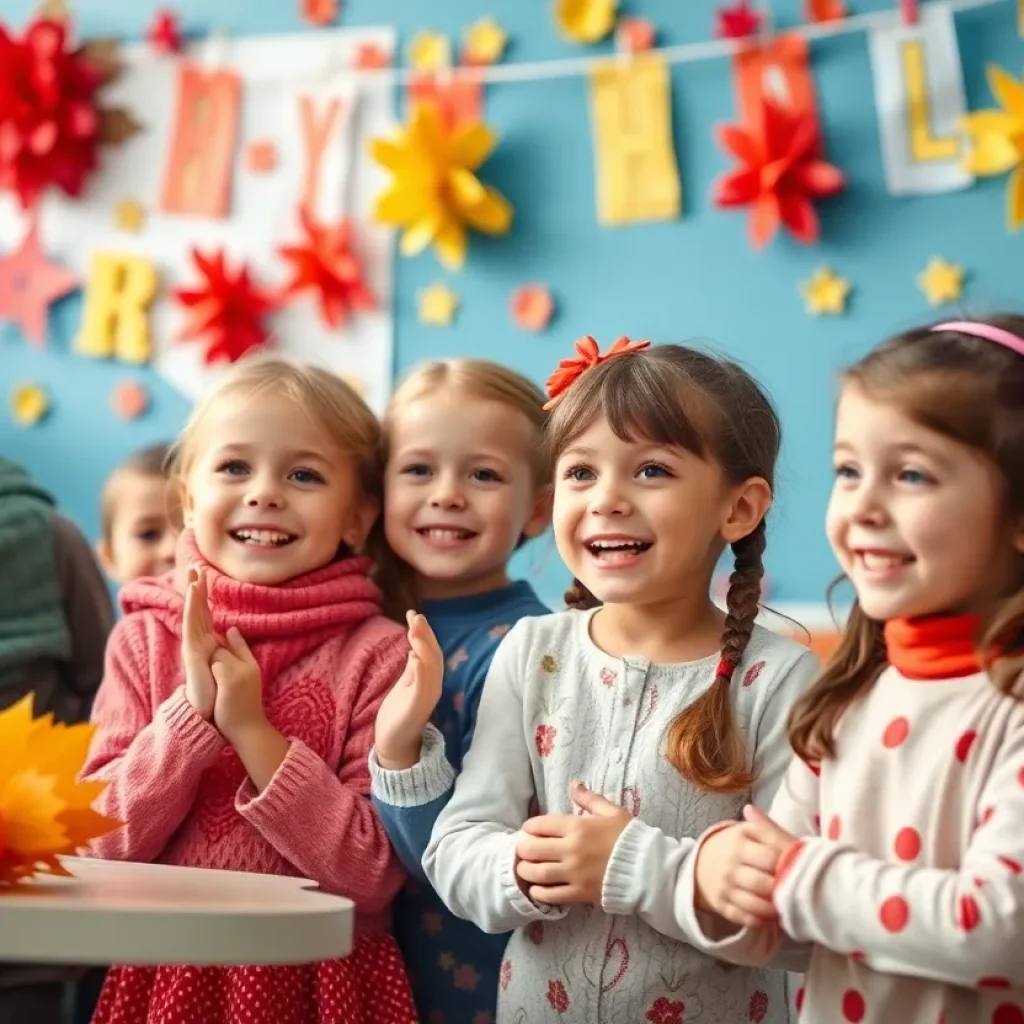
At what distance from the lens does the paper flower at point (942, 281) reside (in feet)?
8.11

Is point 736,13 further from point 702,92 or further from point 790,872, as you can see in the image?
point 790,872

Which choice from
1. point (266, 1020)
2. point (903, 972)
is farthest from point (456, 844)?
point (903, 972)

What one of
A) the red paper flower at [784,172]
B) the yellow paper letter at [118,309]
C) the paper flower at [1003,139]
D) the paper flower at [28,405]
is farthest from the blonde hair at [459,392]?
the paper flower at [28,405]

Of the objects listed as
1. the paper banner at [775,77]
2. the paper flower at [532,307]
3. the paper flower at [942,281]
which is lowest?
the paper flower at [942,281]

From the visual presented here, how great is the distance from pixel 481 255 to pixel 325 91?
517 millimetres

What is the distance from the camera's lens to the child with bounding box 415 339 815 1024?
1.30 metres

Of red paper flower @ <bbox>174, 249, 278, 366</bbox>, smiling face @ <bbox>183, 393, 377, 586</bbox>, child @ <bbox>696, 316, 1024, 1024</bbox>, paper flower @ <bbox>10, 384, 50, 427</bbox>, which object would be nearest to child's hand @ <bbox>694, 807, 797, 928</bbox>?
child @ <bbox>696, 316, 1024, 1024</bbox>

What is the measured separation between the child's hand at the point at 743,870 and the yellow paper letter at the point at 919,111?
1669mm

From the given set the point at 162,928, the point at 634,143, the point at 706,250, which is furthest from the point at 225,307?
the point at 162,928

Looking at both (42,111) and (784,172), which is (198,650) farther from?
(42,111)

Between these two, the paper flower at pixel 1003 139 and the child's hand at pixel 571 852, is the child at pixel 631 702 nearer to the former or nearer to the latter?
the child's hand at pixel 571 852

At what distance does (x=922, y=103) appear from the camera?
2.49 meters

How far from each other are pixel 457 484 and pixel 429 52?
159 cm

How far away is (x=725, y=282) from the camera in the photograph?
2648 mm
